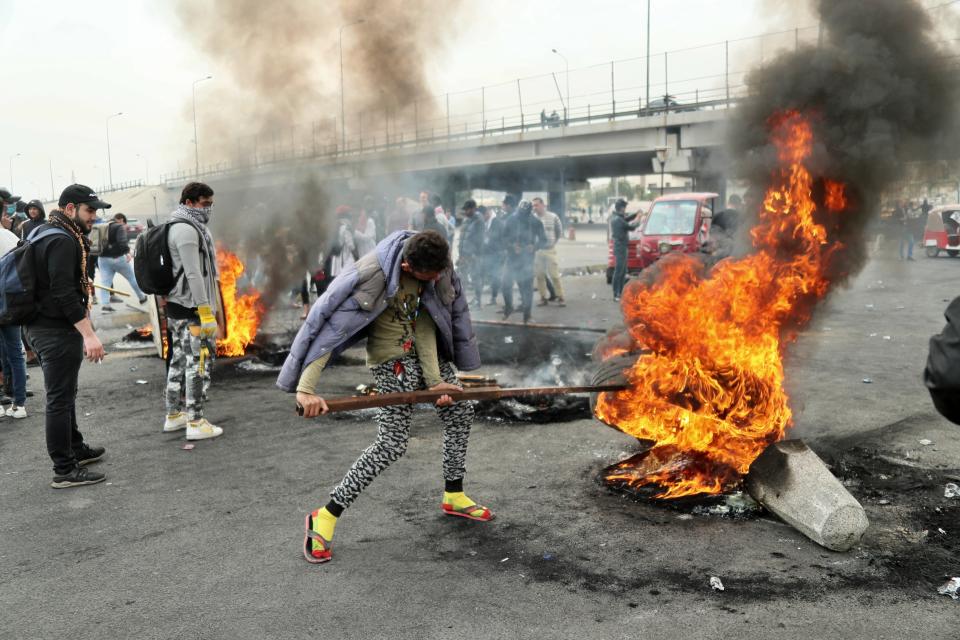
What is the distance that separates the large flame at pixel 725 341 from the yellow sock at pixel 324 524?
6.32 feet

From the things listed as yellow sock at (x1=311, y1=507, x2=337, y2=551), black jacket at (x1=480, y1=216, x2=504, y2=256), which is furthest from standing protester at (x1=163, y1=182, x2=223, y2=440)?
black jacket at (x1=480, y1=216, x2=504, y2=256)

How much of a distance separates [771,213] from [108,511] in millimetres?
5015

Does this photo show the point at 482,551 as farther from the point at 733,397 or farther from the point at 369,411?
the point at 369,411

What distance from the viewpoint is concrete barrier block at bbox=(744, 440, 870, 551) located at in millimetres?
3797

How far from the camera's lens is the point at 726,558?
377cm

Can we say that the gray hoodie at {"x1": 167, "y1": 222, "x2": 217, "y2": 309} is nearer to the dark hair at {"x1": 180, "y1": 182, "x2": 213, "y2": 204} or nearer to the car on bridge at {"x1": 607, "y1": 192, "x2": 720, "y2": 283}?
the dark hair at {"x1": 180, "y1": 182, "x2": 213, "y2": 204}

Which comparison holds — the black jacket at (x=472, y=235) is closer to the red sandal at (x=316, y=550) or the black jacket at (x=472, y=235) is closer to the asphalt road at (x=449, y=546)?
the asphalt road at (x=449, y=546)

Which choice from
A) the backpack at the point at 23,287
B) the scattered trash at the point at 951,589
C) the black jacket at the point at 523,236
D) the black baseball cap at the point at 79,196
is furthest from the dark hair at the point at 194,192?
the black jacket at the point at 523,236

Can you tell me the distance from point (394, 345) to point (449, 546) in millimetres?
1127

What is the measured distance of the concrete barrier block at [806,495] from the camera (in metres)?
3.80

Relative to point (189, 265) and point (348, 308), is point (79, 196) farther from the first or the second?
point (348, 308)

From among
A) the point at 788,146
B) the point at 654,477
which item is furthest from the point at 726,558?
the point at 788,146

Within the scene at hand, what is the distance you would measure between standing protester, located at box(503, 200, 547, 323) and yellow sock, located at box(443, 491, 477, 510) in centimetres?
786

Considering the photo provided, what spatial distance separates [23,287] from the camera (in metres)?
5.02
